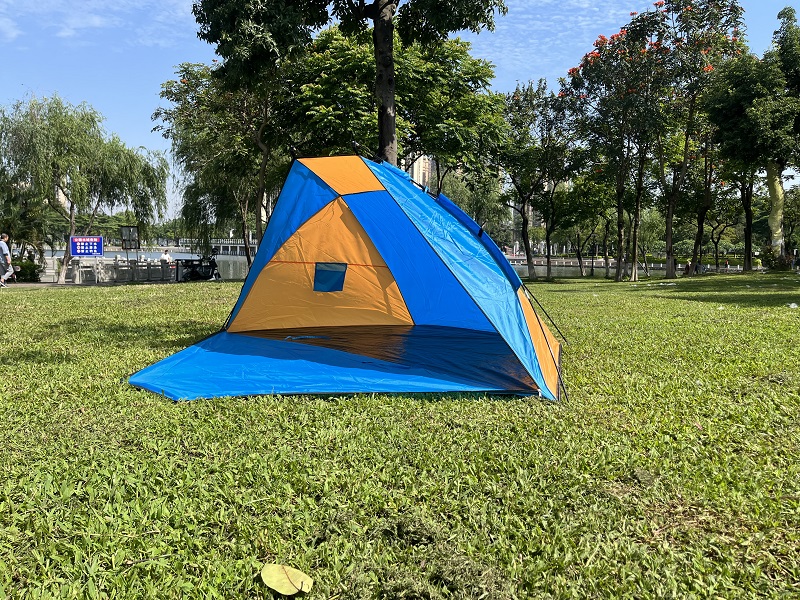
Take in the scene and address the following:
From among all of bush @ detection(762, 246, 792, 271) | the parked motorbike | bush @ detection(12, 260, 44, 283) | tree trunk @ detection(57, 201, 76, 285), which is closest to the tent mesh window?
A: tree trunk @ detection(57, 201, 76, 285)

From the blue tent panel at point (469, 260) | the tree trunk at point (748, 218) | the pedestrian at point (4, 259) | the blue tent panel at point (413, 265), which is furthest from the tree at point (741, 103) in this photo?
the pedestrian at point (4, 259)

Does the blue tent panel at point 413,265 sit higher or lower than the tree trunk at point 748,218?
lower

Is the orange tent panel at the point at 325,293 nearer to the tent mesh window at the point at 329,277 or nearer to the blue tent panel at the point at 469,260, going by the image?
the tent mesh window at the point at 329,277

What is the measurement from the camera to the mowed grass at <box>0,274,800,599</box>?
2.06 metres

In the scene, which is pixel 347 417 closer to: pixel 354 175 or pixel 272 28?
pixel 354 175

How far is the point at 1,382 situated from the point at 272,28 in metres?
4.54

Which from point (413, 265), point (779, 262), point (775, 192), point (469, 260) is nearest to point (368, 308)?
point (413, 265)

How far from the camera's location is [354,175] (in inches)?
216

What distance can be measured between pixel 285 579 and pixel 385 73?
19.8 feet

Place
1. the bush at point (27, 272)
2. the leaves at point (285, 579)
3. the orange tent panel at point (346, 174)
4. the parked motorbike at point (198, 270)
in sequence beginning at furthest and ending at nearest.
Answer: the parked motorbike at point (198, 270) → the bush at point (27, 272) → the orange tent panel at point (346, 174) → the leaves at point (285, 579)

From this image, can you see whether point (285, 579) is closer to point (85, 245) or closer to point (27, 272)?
point (85, 245)

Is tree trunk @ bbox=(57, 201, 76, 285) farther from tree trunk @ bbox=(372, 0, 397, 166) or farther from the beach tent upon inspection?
the beach tent

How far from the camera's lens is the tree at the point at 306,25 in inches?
243

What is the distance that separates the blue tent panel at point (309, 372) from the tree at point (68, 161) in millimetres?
20516
